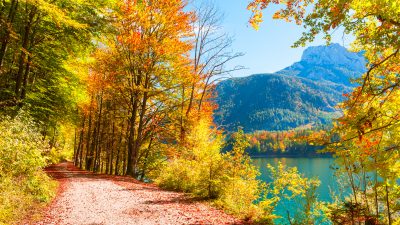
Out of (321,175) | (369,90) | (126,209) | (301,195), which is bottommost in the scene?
(321,175)

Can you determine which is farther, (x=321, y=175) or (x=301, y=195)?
(x=321, y=175)

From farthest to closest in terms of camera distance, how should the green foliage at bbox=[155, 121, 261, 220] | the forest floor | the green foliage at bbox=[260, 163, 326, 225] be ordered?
1. the green foliage at bbox=[155, 121, 261, 220]
2. the green foliage at bbox=[260, 163, 326, 225]
3. the forest floor

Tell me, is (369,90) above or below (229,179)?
above

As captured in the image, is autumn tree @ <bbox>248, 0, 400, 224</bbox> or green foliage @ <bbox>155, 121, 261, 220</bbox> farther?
green foliage @ <bbox>155, 121, 261, 220</bbox>

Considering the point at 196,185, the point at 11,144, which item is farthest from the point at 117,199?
the point at 11,144

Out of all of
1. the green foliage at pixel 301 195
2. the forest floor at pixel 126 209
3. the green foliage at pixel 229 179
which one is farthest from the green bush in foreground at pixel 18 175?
the green foliage at pixel 301 195

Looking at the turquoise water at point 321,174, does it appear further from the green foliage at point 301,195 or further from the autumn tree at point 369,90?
the autumn tree at point 369,90

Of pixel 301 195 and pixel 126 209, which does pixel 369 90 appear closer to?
pixel 301 195

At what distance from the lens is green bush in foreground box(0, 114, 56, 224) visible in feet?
24.9

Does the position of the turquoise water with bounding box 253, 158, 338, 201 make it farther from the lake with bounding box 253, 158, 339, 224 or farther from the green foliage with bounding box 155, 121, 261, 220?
the green foliage with bounding box 155, 121, 261, 220

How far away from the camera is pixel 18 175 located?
9.03 meters

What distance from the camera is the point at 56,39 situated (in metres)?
14.2

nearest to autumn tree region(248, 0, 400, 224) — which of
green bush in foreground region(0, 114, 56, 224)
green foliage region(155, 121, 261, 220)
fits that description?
green foliage region(155, 121, 261, 220)

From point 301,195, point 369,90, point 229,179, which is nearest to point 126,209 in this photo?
point 229,179
